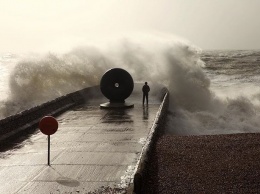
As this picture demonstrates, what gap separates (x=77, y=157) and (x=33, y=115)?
5.51 metres

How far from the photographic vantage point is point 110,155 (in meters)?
9.77

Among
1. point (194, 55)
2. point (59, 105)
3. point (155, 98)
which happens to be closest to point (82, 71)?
point (194, 55)

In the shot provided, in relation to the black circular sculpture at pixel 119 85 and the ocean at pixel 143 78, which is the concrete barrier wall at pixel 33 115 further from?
the ocean at pixel 143 78

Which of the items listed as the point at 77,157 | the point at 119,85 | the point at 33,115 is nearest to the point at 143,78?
the point at 119,85

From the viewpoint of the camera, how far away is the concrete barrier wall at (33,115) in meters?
12.0

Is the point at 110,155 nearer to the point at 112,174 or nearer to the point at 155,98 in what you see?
the point at 112,174

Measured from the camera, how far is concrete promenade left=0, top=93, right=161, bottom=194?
302 inches

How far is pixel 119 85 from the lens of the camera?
2023cm

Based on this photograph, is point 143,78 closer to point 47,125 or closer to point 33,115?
point 33,115

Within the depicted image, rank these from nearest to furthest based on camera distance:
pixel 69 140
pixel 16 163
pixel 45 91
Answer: pixel 16 163 → pixel 69 140 → pixel 45 91

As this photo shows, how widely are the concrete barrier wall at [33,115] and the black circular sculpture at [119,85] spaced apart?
6.23 feet

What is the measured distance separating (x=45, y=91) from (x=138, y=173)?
25.0 metres

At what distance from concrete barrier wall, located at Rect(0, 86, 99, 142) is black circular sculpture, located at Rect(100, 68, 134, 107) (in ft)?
6.23

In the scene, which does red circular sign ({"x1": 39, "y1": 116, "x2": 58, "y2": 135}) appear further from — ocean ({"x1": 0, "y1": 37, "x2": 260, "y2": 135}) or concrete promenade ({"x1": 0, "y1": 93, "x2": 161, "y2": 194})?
ocean ({"x1": 0, "y1": 37, "x2": 260, "y2": 135})
